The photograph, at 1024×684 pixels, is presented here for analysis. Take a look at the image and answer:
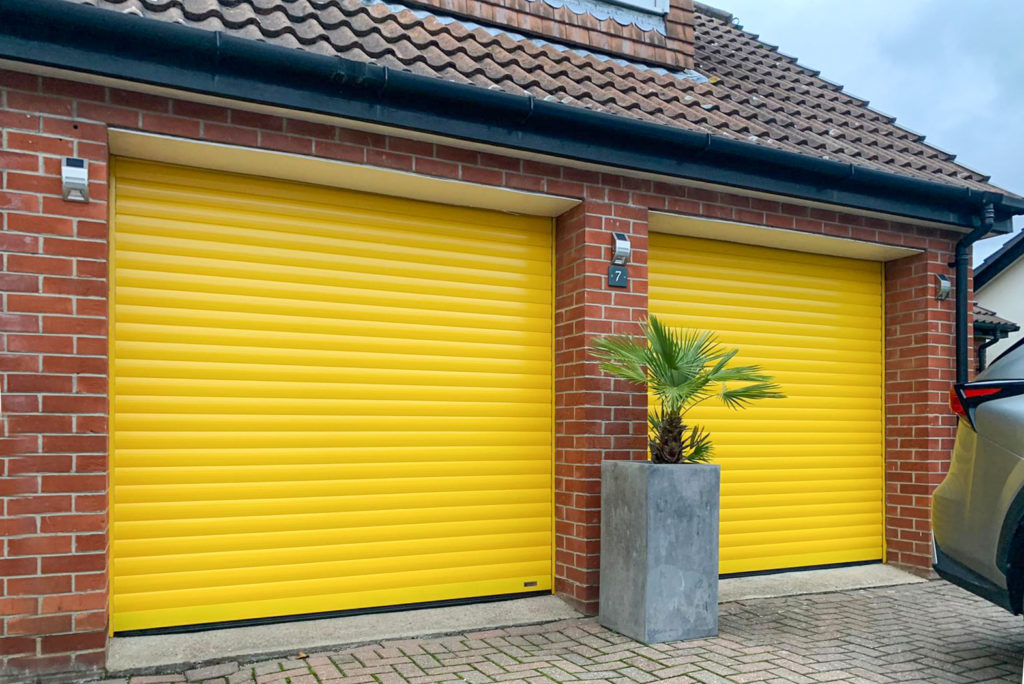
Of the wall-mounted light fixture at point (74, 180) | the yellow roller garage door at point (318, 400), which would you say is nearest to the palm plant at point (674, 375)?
the yellow roller garage door at point (318, 400)

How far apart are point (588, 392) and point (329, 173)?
211 centimetres

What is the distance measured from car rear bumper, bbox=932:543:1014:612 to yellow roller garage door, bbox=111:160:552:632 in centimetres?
239

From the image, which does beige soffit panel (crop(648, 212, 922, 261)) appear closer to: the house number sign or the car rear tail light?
the house number sign

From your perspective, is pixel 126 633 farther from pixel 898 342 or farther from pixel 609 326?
pixel 898 342

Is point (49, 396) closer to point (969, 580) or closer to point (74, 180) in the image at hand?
point (74, 180)

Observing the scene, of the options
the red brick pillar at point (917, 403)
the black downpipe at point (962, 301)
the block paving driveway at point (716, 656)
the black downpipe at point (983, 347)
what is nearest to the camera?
the block paving driveway at point (716, 656)

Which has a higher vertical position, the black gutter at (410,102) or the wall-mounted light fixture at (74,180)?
the black gutter at (410,102)

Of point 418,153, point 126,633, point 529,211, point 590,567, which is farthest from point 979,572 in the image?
point 126,633

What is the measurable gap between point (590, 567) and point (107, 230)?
342 cm

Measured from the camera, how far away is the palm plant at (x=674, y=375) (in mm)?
4723

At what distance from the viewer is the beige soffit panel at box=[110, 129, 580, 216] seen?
14.1 ft

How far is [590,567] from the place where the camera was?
16.8 ft

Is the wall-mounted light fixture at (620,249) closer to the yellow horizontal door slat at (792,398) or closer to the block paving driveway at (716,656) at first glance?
the yellow horizontal door slat at (792,398)

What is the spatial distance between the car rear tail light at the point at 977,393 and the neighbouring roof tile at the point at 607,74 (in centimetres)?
232
